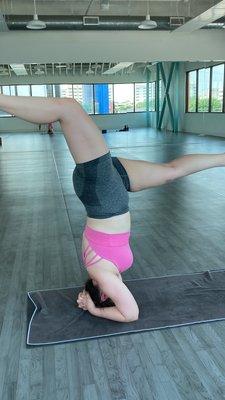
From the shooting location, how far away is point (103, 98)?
2025 centimetres

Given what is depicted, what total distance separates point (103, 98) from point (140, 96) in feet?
6.44

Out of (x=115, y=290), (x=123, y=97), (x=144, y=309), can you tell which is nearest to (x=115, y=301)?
(x=115, y=290)

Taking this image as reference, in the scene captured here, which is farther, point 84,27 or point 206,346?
point 84,27

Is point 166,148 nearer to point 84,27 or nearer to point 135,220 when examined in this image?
point 84,27

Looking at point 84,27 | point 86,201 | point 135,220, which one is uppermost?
point 84,27

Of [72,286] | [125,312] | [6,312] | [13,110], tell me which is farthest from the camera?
[72,286]

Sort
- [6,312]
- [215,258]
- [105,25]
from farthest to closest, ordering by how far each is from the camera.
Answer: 1. [105,25]
2. [215,258]
3. [6,312]

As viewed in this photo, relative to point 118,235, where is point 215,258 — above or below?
below

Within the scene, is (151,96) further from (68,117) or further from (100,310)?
(68,117)

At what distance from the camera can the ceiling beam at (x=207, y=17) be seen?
7655 millimetres

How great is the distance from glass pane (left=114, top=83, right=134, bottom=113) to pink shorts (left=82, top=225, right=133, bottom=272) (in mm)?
18880

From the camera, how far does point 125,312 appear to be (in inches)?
83.6

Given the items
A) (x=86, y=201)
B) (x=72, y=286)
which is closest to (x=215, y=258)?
(x=72, y=286)

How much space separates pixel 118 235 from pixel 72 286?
2.34 ft
